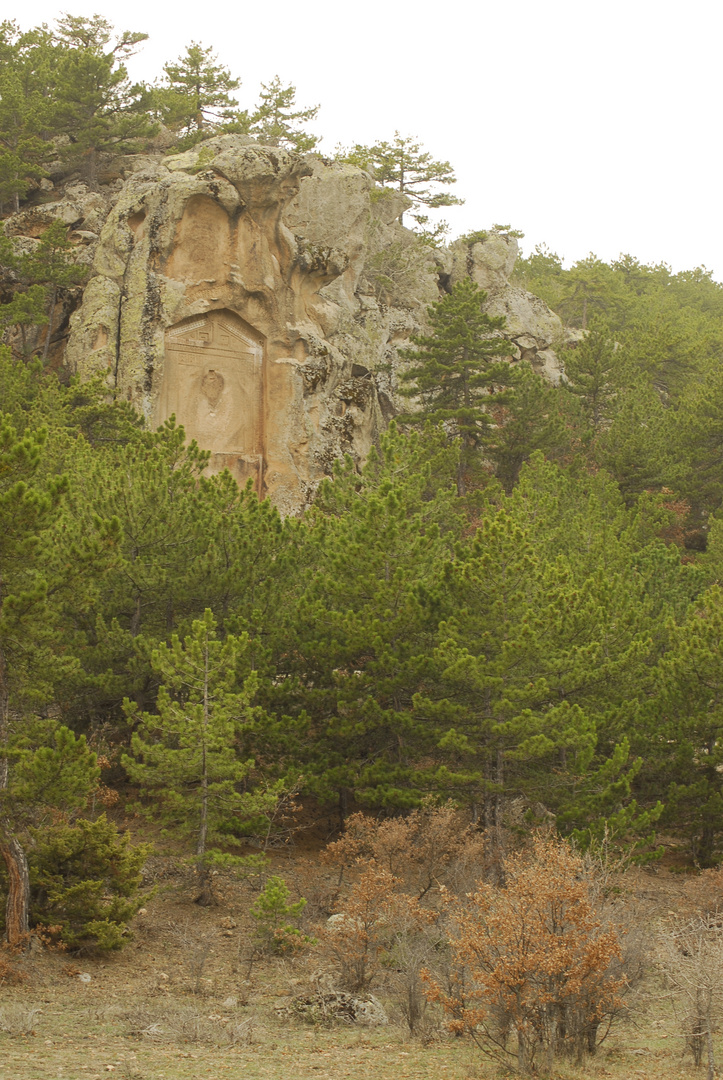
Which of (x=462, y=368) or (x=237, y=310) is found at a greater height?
(x=237, y=310)

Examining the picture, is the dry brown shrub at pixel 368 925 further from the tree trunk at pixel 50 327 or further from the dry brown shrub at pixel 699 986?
the tree trunk at pixel 50 327

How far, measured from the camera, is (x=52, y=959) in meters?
12.3

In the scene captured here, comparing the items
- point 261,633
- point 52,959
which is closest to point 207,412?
point 261,633

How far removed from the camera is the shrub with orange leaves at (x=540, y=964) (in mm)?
8820

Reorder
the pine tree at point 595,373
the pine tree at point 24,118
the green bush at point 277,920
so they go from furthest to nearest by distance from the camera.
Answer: the pine tree at point 595,373 → the pine tree at point 24,118 → the green bush at point 277,920

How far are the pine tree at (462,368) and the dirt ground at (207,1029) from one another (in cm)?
1850

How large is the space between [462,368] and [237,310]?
25.2ft

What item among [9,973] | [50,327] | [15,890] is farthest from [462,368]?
[9,973]

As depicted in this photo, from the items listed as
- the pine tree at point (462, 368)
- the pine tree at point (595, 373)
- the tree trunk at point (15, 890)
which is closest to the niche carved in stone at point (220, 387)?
the pine tree at point (462, 368)

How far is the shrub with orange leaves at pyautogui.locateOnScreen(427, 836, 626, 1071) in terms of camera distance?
882 cm

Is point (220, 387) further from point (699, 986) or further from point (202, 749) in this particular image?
point (699, 986)

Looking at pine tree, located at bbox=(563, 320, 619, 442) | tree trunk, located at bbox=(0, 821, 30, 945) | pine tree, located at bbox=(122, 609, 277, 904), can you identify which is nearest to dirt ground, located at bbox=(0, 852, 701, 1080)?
tree trunk, located at bbox=(0, 821, 30, 945)

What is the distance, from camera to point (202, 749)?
14438 mm

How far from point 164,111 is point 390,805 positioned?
116 feet
